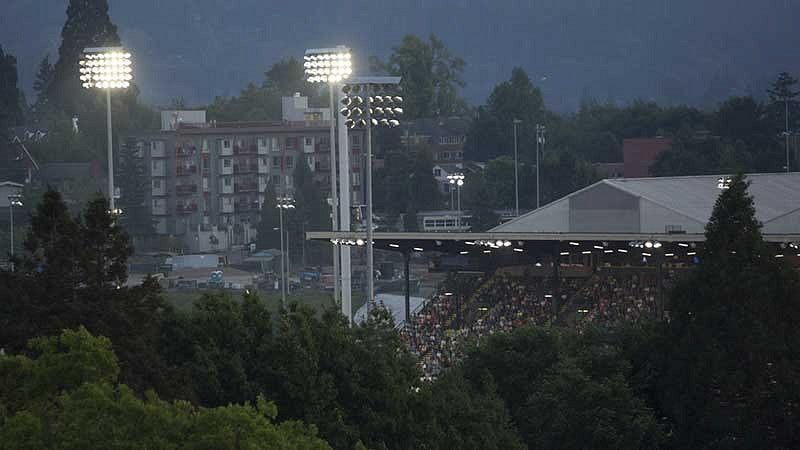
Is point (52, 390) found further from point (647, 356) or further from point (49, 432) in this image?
point (647, 356)

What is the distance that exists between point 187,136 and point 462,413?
87.8 metres

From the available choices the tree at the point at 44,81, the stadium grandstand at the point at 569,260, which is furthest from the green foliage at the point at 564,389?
the tree at the point at 44,81

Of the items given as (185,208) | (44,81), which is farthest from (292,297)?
(44,81)

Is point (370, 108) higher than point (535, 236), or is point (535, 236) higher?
point (370, 108)

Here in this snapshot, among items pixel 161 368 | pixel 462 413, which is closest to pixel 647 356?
pixel 462 413

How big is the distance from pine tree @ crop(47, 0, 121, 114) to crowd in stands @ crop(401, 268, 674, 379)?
7197cm

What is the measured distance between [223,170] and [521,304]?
210 ft

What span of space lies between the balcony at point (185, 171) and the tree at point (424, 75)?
1442 inches

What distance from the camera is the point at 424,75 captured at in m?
162

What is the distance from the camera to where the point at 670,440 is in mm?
37406

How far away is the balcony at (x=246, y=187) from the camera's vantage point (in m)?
125

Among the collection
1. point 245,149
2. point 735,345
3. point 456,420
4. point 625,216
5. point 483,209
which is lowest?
point 456,420

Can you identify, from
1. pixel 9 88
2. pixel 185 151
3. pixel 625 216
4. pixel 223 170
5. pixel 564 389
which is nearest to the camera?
pixel 564 389

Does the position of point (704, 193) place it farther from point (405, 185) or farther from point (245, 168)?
point (245, 168)
